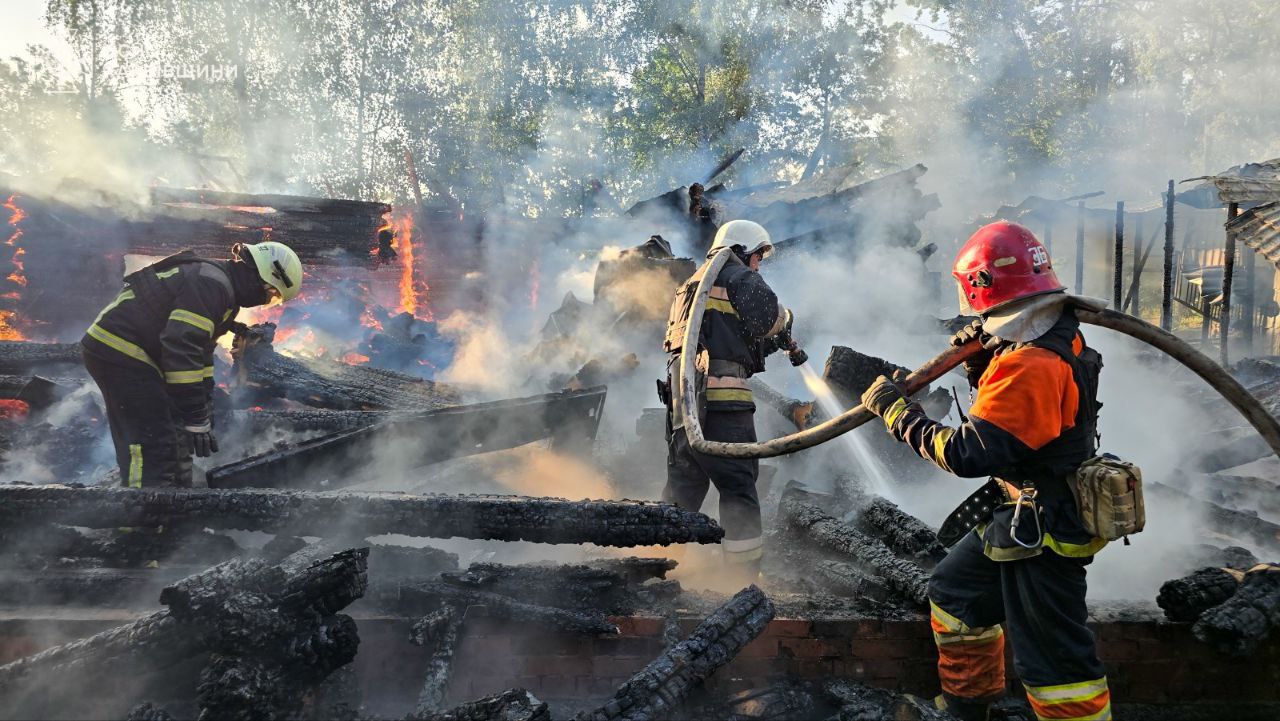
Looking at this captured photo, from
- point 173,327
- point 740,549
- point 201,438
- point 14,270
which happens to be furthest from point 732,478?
point 14,270

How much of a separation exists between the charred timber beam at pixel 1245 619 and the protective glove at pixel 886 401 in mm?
1665

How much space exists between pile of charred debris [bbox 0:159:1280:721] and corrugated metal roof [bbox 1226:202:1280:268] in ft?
6.33

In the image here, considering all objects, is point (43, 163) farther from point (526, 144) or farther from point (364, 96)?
point (526, 144)

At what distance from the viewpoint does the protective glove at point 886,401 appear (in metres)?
2.81

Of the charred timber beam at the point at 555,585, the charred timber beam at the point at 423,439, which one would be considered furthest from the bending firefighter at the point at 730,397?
the charred timber beam at the point at 423,439

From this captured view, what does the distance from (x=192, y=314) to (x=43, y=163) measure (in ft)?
105

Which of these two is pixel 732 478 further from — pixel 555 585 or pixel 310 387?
pixel 310 387

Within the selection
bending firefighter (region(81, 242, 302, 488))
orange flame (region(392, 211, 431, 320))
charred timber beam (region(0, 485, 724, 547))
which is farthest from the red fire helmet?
orange flame (region(392, 211, 431, 320))

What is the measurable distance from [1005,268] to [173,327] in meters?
4.90

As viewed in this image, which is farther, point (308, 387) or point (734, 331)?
point (308, 387)

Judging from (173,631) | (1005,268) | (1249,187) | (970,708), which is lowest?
(970,708)

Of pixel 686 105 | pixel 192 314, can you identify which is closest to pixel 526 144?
pixel 686 105

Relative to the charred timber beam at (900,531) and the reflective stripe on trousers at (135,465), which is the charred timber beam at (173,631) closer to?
the reflective stripe on trousers at (135,465)

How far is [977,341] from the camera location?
2848 mm
